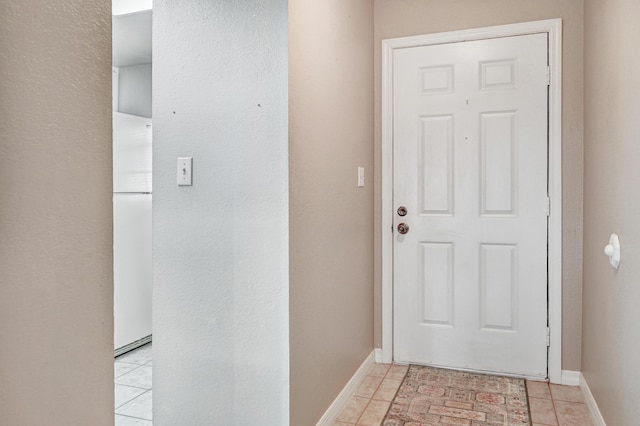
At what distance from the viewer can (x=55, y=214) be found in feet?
2.61

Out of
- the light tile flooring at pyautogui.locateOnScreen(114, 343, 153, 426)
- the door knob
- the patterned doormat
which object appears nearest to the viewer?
the patterned doormat

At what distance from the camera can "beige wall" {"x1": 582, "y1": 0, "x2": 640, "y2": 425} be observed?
163cm

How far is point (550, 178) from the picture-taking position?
262cm

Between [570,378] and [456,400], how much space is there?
2.38 ft

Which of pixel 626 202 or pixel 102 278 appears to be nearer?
pixel 102 278

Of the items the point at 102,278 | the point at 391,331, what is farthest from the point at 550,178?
the point at 102,278

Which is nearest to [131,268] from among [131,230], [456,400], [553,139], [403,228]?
[131,230]

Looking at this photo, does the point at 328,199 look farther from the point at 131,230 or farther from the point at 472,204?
the point at 131,230

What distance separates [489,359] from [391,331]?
1.93 ft

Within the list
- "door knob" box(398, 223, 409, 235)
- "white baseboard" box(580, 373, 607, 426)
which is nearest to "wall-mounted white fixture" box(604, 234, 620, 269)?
"white baseboard" box(580, 373, 607, 426)

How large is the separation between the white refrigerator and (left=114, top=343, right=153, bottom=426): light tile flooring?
0.14m

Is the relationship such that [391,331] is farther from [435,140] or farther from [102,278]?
[102,278]

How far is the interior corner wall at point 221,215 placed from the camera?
1749mm

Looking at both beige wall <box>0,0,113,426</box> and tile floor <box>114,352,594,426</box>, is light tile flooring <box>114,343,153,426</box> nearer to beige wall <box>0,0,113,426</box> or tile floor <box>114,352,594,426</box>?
tile floor <box>114,352,594,426</box>
